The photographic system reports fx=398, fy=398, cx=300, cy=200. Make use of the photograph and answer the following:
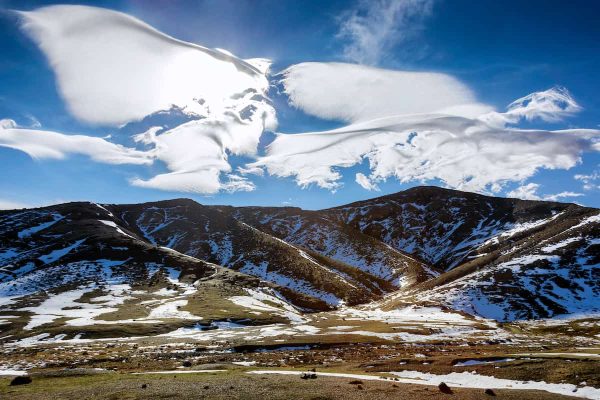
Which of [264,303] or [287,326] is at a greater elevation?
[264,303]

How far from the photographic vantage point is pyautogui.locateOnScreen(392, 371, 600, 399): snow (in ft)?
111

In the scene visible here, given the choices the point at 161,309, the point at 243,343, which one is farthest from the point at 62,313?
the point at 243,343

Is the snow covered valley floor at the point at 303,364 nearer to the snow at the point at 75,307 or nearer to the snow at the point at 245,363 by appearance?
the snow at the point at 245,363

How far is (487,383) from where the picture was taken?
39625 millimetres

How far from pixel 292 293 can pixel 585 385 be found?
16688 cm

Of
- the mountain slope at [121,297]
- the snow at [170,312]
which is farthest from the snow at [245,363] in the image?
the snow at [170,312]

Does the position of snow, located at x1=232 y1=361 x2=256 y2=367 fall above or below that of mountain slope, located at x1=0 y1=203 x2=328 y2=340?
below

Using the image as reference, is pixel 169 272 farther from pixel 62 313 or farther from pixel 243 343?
pixel 243 343

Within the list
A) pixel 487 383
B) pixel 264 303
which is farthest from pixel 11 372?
pixel 264 303

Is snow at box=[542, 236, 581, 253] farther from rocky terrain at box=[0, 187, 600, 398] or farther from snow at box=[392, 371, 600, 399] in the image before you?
snow at box=[392, 371, 600, 399]

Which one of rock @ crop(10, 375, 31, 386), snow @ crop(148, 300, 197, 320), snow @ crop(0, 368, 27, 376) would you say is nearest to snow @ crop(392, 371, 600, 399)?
rock @ crop(10, 375, 31, 386)

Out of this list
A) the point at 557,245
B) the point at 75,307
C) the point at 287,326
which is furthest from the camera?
the point at 557,245

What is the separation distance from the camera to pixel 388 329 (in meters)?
108

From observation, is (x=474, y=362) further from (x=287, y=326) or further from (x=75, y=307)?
(x=75, y=307)
